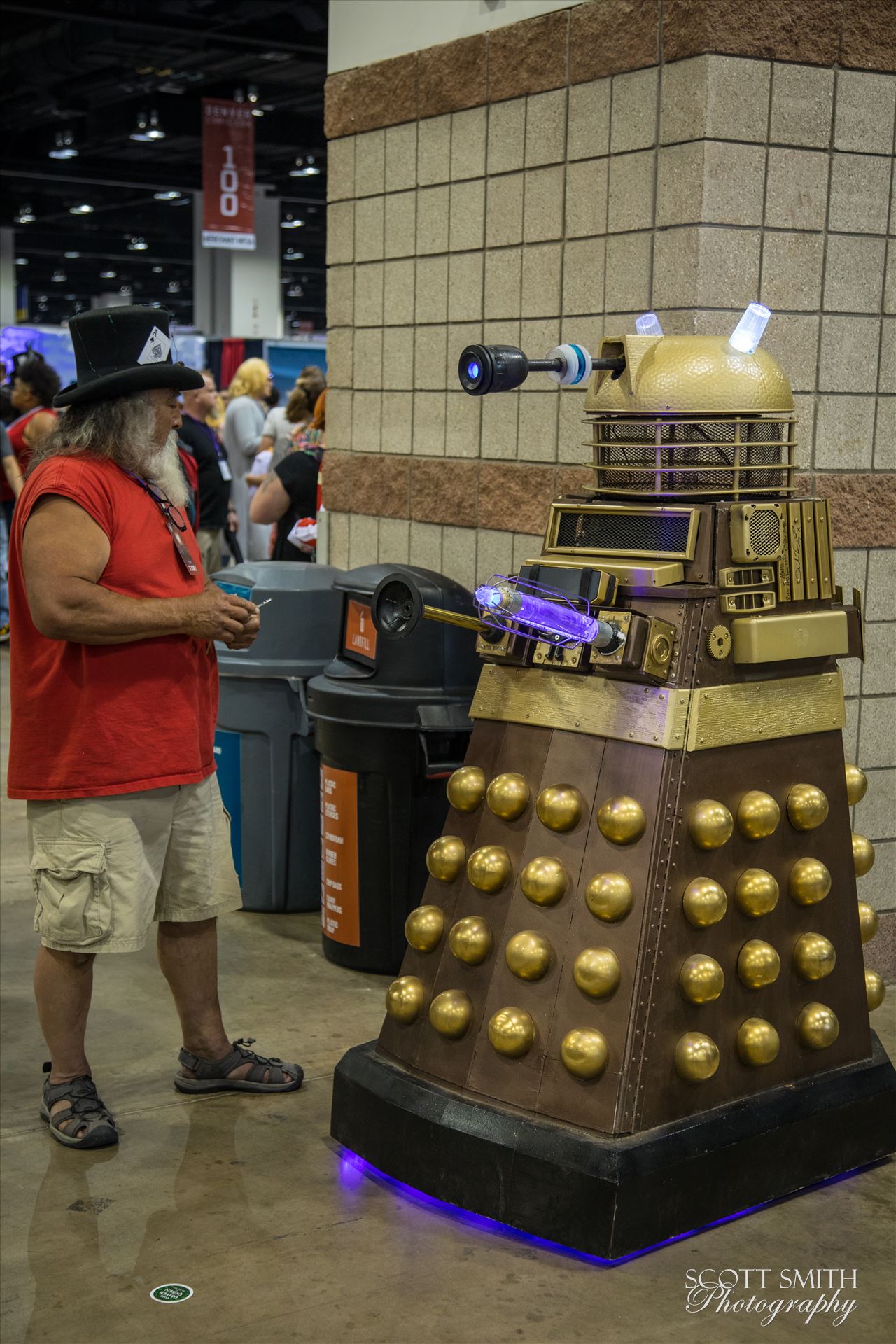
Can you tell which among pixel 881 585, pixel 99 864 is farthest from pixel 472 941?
pixel 881 585

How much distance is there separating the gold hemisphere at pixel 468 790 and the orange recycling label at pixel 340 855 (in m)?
1.20

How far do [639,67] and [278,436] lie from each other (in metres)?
A: 7.15

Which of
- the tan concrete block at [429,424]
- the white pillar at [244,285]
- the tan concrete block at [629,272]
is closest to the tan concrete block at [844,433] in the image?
the tan concrete block at [629,272]

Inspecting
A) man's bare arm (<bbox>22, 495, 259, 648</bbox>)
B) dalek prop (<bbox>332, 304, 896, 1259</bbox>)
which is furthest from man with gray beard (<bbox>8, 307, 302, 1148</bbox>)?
dalek prop (<bbox>332, 304, 896, 1259</bbox>)

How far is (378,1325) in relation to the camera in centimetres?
263

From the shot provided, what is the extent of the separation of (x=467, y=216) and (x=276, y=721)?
178cm

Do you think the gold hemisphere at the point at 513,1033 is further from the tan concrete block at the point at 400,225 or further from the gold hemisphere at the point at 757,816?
the tan concrete block at the point at 400,225

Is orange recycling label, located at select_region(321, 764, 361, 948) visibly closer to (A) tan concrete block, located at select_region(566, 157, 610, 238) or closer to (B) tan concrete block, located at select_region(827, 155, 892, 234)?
(A) tan concrete block, located at select_region(566, 157, 610, 238)

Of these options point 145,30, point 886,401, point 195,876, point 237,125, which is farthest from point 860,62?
point 237,125

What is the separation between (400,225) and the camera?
16.3 feet

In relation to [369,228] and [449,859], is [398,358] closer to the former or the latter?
[369,228]

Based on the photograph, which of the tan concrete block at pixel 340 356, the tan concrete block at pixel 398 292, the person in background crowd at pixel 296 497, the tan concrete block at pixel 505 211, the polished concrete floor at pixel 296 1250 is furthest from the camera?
the person in background crowd at pixel 296 497

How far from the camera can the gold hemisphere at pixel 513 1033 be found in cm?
292

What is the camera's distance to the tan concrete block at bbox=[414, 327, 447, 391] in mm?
4828
